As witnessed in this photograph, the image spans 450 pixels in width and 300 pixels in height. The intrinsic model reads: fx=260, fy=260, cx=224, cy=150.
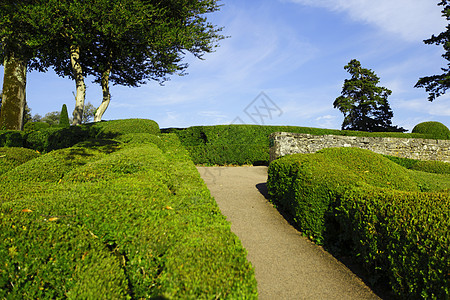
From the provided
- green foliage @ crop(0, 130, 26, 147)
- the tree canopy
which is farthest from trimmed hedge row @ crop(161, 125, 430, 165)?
green foliage @ crop(0, 130, 26, 147)

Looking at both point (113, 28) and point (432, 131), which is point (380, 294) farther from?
point (432, 131)

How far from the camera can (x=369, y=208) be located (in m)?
4.02

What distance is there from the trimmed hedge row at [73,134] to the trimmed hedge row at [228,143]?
2340mm

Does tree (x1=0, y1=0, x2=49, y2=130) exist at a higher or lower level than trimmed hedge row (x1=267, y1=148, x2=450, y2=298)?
higher

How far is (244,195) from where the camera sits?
8.07m

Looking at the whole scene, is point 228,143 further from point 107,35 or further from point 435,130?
point 435,130

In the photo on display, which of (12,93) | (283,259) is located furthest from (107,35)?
(283,259)

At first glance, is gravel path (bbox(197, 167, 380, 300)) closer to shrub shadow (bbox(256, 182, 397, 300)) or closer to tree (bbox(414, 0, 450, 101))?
shrub shadow (bbox(256, 182, 397, 300))

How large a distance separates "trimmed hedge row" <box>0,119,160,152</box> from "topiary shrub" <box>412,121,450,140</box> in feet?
72.3

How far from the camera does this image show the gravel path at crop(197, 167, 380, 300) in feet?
12.5

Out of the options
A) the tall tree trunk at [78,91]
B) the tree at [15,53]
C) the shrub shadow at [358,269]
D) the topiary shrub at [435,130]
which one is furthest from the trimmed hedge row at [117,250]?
the topiary shrub at [435,130]

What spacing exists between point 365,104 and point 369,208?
3506 cm

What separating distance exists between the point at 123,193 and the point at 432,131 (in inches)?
1031

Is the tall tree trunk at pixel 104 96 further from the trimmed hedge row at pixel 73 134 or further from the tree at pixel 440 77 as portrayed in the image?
the tree at pixel 440 77
